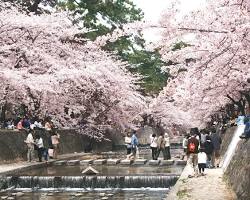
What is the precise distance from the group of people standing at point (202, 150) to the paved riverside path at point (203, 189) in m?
0.52

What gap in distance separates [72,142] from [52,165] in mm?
9411

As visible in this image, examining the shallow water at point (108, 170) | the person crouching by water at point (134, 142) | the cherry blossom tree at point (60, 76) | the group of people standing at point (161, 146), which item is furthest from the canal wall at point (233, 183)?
the cherry blossom tree at point (60, 76)

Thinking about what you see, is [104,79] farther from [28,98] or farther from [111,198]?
[111,198]

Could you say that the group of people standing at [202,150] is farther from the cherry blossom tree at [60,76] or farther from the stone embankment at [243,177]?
the cherry blossom tree at [60,76]

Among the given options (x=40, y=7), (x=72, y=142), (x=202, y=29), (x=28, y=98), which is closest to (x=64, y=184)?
(x=202, y=29)

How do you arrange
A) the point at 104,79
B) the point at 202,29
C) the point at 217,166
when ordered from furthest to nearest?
the point at 104,79 → the point at 217,166 → the point at 202,29

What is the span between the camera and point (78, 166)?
23484mm

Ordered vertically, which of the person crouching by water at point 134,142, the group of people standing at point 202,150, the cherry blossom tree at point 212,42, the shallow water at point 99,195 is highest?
the cherry blossom tree at point 212,42

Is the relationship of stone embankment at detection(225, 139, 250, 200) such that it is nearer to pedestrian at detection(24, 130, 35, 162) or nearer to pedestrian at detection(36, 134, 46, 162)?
pedestrian at detection(24, 130, 35, 162)

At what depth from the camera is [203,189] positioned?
43.1 feet

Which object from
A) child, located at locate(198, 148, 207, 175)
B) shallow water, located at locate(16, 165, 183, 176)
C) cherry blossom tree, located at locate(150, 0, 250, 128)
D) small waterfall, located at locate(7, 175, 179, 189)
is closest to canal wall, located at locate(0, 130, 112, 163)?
shallow water, located at locate(16, 165, 183, 176)

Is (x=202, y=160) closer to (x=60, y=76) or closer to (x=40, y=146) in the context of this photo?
(x=40, y=146)

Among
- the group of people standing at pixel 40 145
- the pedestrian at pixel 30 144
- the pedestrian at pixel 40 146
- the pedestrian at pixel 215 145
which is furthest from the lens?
the pedestrian at pixel 40 146

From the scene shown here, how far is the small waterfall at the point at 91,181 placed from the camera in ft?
57.8
